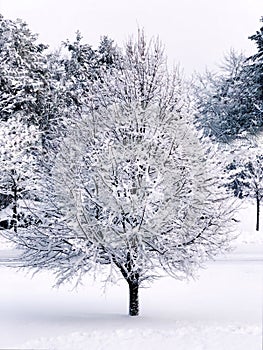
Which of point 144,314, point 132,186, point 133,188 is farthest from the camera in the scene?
point 144,314

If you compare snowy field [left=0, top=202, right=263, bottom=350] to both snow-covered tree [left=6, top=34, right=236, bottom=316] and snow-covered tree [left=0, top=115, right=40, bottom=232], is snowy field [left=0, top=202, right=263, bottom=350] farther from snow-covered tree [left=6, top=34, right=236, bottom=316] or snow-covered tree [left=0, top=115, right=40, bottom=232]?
snow-covered tree [left=0, top=115, right=40, bottom=232]

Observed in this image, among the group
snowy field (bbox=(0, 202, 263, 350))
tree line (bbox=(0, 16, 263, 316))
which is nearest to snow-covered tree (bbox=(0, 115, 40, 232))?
snowy field (bbox=(0, 202, 263, 350))

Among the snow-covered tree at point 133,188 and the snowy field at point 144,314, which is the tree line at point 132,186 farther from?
the snowy field at point 144,314

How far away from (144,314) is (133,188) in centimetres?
347

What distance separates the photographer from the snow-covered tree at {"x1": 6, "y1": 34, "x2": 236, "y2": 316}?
10.3 meters

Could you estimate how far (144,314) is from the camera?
1202cm

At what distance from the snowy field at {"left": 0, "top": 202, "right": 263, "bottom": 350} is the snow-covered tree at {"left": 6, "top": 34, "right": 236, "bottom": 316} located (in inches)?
45.3

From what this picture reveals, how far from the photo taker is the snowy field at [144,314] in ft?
30.5

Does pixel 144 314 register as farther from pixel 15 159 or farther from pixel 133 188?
pixel 15 159

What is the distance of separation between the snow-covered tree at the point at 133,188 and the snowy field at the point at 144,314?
1.15 metres

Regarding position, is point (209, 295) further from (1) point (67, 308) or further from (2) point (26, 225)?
(2) point (26, 225)

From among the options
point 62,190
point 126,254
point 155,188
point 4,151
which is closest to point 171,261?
point 126,254

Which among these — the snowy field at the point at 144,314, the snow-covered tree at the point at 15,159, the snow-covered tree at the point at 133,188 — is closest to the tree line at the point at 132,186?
the snow-covered tree at the point at 133,188

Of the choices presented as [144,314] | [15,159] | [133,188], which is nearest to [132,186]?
[133,188]
